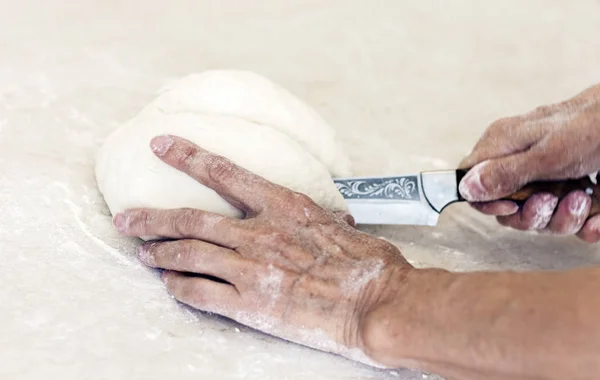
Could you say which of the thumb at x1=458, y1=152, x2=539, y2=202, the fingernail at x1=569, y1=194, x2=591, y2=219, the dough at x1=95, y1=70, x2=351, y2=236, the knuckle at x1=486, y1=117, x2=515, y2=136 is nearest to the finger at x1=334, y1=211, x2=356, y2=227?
the dough at x1=95, y1=70, x2=351, y2=236

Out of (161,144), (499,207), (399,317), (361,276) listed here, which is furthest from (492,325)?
(161,144)

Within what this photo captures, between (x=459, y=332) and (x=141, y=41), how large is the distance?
147cm

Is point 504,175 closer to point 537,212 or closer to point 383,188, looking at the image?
point 537,212

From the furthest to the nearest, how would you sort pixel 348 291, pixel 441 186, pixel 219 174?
pixel 441 186 → pixel 219 174 → pixel 348 291

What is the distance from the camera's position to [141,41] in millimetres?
2025

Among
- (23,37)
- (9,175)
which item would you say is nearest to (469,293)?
(9,175)

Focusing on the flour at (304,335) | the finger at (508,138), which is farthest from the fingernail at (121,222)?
the finger at (508,138)

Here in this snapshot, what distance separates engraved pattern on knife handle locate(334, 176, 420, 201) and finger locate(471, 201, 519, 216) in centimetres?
16

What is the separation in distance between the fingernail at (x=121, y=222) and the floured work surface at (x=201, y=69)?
0.23 feet

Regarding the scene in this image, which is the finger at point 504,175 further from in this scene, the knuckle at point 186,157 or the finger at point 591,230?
the knuckle at point 186,157

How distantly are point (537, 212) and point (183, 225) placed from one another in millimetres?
766

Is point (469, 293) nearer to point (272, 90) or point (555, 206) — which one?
point (555, 206)

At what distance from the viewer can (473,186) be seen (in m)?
1.33

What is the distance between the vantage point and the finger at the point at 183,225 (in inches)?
46.5
